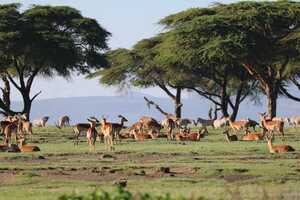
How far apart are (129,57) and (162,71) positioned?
2.77m

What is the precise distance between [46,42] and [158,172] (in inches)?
1459

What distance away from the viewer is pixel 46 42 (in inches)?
2267

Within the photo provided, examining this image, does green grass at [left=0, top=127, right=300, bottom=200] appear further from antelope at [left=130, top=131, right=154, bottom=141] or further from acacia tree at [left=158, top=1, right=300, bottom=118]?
acacia tree at [left=158, top=1, right=300, bottom=118]

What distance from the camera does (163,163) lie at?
79.7ft

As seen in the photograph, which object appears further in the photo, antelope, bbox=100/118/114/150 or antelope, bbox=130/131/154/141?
antelope, bbox=130/131/154/141

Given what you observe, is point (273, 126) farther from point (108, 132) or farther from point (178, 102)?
point (178, 102)

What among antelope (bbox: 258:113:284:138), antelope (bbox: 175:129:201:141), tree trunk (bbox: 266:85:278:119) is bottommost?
antelope (bbox: 175:129:201:141)

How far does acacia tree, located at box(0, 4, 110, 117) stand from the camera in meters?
57.0

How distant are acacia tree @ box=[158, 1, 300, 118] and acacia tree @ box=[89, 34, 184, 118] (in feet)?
35.7

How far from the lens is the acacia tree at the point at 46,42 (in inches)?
2243

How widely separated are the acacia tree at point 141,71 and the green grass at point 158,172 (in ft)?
117

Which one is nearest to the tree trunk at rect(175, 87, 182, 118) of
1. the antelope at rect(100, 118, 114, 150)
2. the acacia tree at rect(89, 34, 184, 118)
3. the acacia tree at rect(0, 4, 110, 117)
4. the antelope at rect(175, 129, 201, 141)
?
the acacia tree at rect(89, 34, 184, 118)

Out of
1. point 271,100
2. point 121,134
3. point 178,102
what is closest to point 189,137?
point 121,134

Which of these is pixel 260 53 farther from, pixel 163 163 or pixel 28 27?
pixel 163 163
